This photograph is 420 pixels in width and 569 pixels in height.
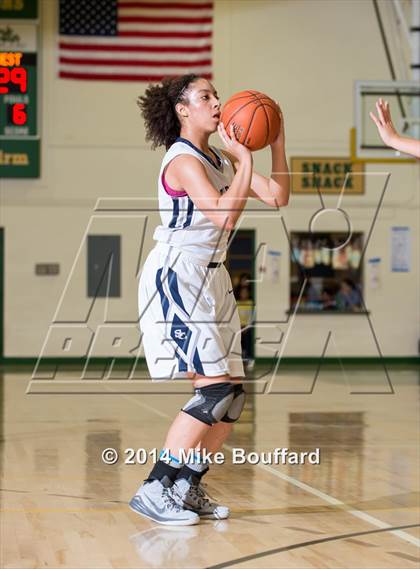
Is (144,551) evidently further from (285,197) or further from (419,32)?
(419,32)

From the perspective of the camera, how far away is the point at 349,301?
17.5 metres

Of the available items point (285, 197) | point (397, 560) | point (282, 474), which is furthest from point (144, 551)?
point (282, 474)

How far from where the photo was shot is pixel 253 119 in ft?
14.9

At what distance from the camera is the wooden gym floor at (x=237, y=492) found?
3.99 meters

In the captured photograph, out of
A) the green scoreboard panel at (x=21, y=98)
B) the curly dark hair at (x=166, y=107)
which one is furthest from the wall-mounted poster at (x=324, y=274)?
the curly dark hair at (x=166, y=107)

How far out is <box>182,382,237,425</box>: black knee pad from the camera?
4.52 metres

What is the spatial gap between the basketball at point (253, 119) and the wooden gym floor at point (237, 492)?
1652mm

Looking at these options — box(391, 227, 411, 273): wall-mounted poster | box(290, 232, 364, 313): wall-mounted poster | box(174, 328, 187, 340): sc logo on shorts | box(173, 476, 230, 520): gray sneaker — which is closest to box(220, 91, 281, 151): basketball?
box(174, 328, 187, 340): sc logo on shorts

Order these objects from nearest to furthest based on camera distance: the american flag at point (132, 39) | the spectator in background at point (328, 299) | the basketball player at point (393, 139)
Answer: the basketball player at point (393, 139) → the american flag at point (132, 39) → the spectator in background at point (328, 299)

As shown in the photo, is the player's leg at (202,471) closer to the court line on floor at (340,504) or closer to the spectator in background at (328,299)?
the court line on floor at (340,504)

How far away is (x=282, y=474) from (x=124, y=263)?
11.1 meters

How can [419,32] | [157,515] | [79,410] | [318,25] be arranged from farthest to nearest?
[318,25] < [419,32] < [79,410] < [157,515]

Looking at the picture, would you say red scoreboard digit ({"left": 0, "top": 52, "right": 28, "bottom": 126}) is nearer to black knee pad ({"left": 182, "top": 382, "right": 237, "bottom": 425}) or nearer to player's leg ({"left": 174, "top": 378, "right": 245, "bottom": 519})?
player's leg ({"left": 174, "top": 378, "right": 245, "bottom": 519})

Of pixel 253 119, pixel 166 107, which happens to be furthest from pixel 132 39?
pixel 253 119
